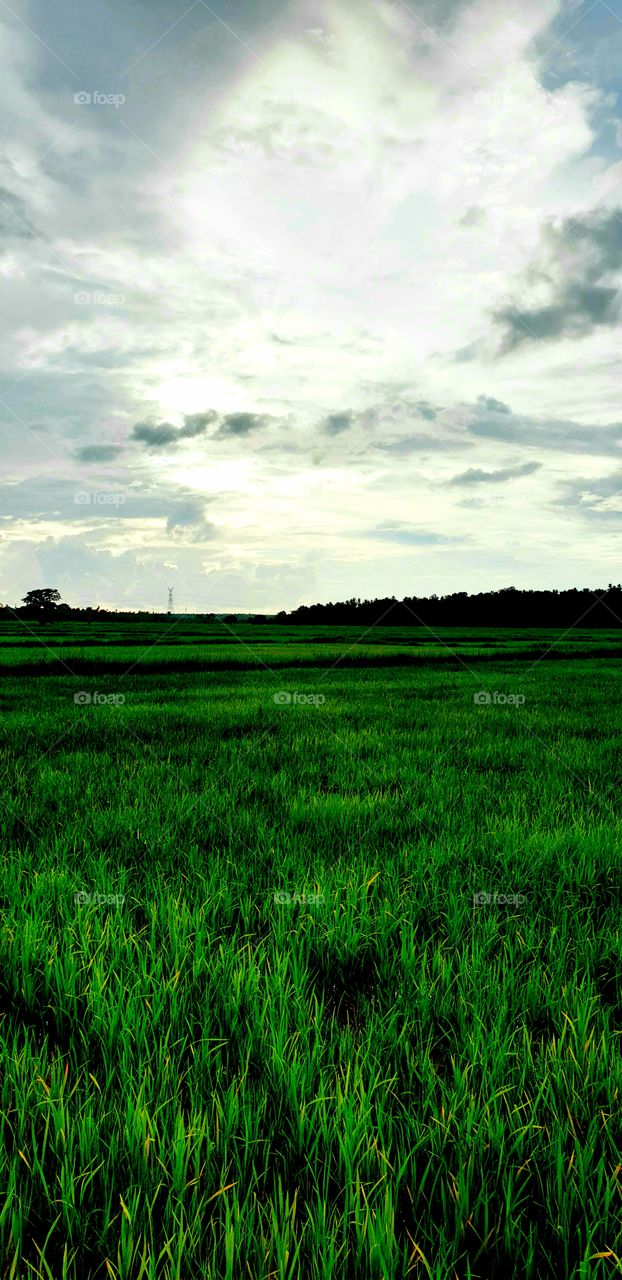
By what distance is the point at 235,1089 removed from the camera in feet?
5.93

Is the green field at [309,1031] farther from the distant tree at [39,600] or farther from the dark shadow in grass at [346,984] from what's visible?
the distant tree at [39,600]

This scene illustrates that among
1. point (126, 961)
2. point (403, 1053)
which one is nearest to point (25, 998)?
point (126, 961)

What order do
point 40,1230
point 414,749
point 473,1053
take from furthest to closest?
point 414,749 → point 473,1053 → point 40,1230

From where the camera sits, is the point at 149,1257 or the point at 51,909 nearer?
the point at 149,1257

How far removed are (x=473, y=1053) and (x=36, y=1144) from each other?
126 centimetres

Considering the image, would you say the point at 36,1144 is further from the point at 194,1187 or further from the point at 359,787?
the point at 359,787
